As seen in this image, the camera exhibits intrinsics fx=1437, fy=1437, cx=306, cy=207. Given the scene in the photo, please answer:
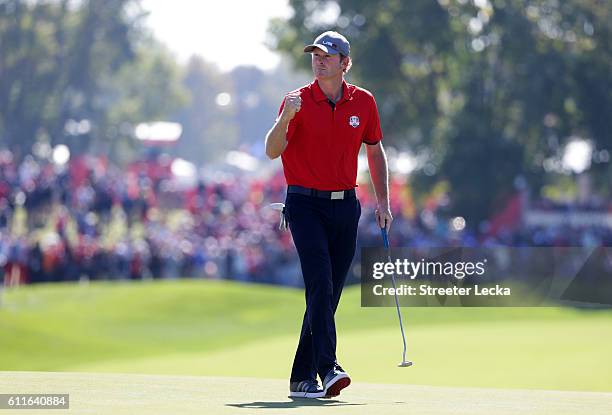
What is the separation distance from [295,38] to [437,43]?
17.9 ft

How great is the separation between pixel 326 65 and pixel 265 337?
15.2m

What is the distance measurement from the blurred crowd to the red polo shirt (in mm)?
23522

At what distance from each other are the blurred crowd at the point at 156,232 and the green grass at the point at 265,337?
4.61 metres

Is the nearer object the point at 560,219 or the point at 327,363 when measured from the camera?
the point at 327,363

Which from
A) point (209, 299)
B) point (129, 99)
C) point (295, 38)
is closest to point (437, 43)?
point (295, 38)

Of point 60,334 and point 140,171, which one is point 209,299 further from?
point 140,171

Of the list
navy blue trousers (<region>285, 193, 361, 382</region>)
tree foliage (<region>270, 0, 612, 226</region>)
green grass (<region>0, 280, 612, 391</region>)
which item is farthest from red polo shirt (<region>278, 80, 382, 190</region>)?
tree foliage (<region>270, 0, 612, 226</region>)

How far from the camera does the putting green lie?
267 inches

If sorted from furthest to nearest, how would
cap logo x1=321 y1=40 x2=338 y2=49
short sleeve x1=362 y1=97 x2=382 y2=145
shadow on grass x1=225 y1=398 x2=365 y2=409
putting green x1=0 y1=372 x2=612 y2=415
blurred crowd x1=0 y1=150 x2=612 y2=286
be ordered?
blurred crowd x1=0 y1=150 x2=612 y2=286 → short sleeve x1=362 y1=97 x2=382 y2=145 → cap logo x1=321 y1=40 x2=338 y2=49 → shadow on grass x1=225 y1=398 x2=365 y2=409 → putting green x1=0 y1=372 x2=612 y2=415

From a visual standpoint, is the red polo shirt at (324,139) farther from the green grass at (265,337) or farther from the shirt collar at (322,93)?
the green grass at (265,337)

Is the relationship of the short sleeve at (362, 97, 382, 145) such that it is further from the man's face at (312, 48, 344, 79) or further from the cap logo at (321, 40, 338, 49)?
the cap logo at (321, 40, 338, 49)

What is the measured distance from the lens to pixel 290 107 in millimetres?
7719

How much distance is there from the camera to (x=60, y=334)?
21062 millimetres

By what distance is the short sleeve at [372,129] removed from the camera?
8219mm
